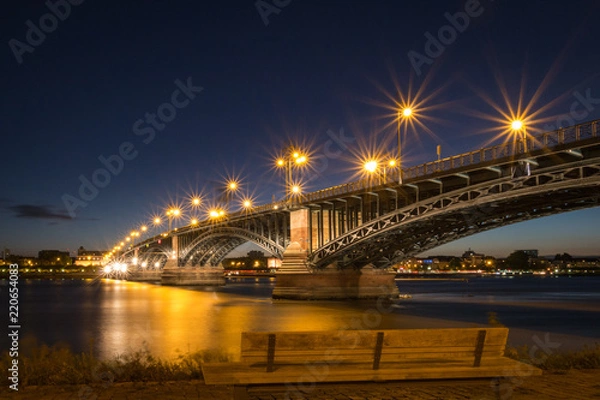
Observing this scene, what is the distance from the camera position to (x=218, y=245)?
107750 millimetres

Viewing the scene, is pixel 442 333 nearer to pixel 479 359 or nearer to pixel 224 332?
pixel 479 359

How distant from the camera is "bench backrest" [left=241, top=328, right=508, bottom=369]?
9867 mm

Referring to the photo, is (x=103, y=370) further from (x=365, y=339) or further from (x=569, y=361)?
(x=569, y=361)

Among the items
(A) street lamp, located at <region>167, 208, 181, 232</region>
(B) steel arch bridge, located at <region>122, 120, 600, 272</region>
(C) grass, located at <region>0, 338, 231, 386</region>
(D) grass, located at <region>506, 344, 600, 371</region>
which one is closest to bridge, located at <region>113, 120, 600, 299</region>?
(B) steel arch bridge, located at <region>122, 120, 600, 272</region>

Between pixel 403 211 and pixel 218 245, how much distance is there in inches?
2530

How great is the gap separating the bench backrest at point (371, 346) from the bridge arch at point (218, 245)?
189ft

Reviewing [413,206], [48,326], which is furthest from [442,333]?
[48,326]

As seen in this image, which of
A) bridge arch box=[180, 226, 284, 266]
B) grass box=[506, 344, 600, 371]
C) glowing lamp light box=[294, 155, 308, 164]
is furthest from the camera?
bridge arch box=[180, 226, 284, 266]

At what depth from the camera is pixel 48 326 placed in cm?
4481

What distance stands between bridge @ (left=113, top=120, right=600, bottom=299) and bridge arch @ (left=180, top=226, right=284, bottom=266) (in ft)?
1.44

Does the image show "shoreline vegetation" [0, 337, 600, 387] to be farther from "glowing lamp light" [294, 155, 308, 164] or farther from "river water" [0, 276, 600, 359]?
"glowing lamp light" [294, 155, 308, 164]

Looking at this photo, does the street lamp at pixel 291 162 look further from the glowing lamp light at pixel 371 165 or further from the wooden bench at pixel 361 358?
the wooden bench at pixel 361 358

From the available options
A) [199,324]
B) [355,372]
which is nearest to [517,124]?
[199,324]

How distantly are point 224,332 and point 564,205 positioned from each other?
90.0 feet
